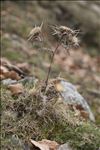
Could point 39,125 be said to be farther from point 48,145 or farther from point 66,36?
point 66,36

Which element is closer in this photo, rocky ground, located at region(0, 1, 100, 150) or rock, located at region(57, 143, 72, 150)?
rock, located at region(57, 143, 72, 150)

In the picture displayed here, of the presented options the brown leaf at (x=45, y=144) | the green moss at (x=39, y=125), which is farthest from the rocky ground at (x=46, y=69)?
the brown leaf at (x=45, y=144)

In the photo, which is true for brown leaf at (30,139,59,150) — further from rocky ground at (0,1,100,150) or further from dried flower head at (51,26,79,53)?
dried flower head at (51,26,79,53)

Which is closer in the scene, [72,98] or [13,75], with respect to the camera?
[72,98]

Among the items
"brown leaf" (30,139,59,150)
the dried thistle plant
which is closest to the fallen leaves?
"brown leaf" (30,139,59,150)

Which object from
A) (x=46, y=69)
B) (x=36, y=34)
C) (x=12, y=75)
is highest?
(x=36, y=34)

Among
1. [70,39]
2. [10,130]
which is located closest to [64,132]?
[10,130]

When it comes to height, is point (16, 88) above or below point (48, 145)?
above

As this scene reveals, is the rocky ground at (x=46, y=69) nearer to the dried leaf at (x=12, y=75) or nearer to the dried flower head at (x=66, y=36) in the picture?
the dried leaf at (x=12, y=75)

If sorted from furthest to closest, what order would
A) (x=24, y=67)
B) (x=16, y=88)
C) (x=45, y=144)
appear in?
1. (x=24, y=67)
2. (x=16, y=88)
3. (x=45, y=144)

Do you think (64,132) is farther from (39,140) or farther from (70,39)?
(70,39)

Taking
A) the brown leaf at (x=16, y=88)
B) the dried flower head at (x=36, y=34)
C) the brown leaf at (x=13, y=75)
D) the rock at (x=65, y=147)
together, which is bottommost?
the rock at (x=65, y=147)

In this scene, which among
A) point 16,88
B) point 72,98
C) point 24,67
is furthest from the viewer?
point 24,67

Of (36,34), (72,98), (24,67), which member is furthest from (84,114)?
(24,67)
